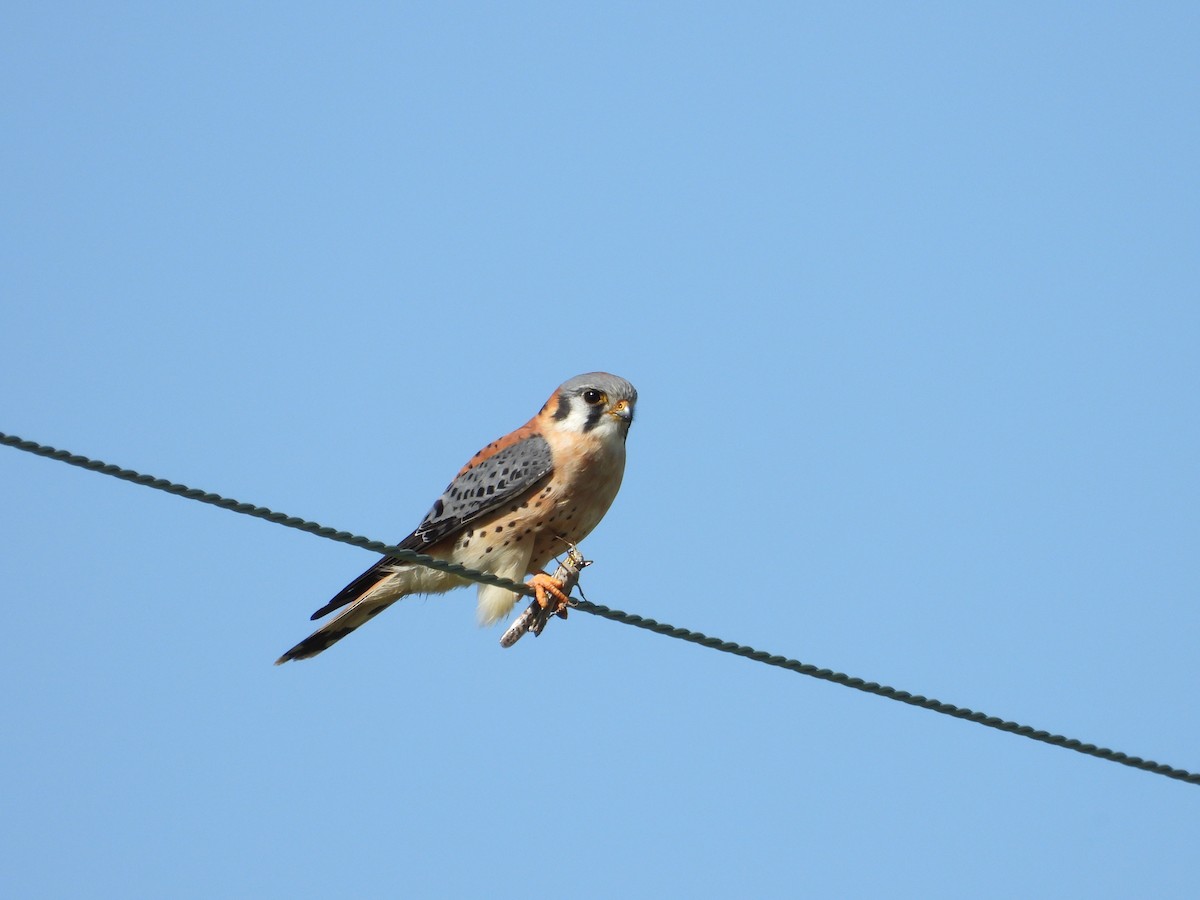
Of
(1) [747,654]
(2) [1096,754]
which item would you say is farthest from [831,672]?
(2) [1096,754]

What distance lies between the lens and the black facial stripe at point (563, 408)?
597 centimetres

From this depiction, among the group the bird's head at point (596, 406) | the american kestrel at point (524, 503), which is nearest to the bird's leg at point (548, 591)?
the american kestrel at point (524, 503)

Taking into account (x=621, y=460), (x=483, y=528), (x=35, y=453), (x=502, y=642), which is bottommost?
(x=35, y=453)

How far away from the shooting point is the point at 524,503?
582 centimetres

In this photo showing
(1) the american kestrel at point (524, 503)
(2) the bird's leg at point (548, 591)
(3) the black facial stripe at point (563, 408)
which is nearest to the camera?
(2) the bird's leg at point (548, 591)

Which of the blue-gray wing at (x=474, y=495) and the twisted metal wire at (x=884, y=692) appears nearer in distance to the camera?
the twisted metal wire at (x=884, y=692)

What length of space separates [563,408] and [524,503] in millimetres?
434

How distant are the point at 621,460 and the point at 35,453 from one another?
3.03m

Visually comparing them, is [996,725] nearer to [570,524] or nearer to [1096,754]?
[1096,754]

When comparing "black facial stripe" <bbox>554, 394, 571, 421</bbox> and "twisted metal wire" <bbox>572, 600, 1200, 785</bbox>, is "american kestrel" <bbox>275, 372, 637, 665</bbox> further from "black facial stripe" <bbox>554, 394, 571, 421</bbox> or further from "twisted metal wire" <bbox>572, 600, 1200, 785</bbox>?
"twisted metal wire" <bbox>572, 600, 1200, 785</bbox>

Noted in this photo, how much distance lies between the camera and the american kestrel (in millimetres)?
5797

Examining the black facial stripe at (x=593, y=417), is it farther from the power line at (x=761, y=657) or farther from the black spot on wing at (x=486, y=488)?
the power line at (x=761, y=657)

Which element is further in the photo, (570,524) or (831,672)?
(570,524)

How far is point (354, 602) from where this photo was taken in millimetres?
6055
